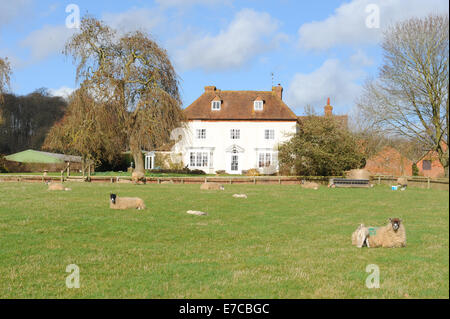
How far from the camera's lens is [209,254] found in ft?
33.7

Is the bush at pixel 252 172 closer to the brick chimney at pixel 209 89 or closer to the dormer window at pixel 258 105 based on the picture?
the dormer window at pixel 258 105

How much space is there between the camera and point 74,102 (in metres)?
41.1

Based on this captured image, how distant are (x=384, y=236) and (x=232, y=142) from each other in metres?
50.5

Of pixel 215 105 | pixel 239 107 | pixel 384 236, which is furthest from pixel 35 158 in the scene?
Answer: pixel 384 236

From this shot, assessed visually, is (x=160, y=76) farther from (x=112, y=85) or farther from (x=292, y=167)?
(x=292, y=167)

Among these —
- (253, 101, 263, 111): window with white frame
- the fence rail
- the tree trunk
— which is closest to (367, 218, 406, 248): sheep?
the fence rail

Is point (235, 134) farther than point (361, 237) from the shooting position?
Yes

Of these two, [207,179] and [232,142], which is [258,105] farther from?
[207,179]

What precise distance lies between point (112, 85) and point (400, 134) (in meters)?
25.6

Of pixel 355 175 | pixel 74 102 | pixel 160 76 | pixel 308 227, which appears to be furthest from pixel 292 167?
pixel 308 227

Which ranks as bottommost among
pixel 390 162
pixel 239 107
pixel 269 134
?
pixel 390 162

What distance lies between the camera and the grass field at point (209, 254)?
741 centimetres

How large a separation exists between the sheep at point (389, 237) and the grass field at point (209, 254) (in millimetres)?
379

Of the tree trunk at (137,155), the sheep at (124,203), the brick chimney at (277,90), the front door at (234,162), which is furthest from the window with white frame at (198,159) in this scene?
the sheep at (124,203)
